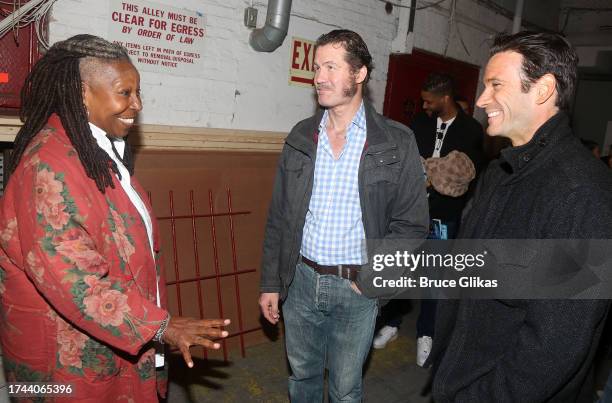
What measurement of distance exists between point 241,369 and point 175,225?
124cm

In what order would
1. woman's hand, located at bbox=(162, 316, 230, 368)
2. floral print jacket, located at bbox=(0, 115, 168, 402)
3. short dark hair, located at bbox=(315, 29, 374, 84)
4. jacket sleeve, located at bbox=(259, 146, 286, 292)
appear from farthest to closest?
jacket sleeve, located at bbox=(259, 146, 286, 292) → short dark hair, located at bbox=(315, 29, 374, 84) → woman's hand, located at bbox=(162, 316, 230, 368) → floral print jacket, located at bbox=(0, 115, 168, 402)

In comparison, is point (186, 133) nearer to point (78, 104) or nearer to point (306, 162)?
point (306, 162)

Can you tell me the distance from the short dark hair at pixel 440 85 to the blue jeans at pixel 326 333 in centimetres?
215

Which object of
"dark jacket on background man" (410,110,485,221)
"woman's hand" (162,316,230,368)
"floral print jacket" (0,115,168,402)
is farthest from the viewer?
"dark jacket on background man" (410,110,485,221)

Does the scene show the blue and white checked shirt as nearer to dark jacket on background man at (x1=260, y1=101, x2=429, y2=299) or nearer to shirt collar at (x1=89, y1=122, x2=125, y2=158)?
dark jacket on background man at (x1=260, y1=101, x2=429, y2=299)

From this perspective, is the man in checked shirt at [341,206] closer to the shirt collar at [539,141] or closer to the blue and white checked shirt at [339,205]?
the blue and white checked shirt at [339,205]

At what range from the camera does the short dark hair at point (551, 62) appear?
153 cm

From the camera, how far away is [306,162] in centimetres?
238

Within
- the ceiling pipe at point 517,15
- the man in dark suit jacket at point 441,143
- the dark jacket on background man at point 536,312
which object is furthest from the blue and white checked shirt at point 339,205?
the ceiling pipe at point 517,15

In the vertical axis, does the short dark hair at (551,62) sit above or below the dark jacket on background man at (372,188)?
above

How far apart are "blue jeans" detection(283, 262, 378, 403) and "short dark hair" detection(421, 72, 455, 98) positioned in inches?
84.7

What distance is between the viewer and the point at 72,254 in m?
1.46

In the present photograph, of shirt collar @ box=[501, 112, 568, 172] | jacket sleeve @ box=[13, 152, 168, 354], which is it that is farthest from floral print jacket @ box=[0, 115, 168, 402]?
shirt collar @ box=[501, 112, 568, 172]

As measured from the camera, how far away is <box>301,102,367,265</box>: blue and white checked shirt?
2.30 metres
